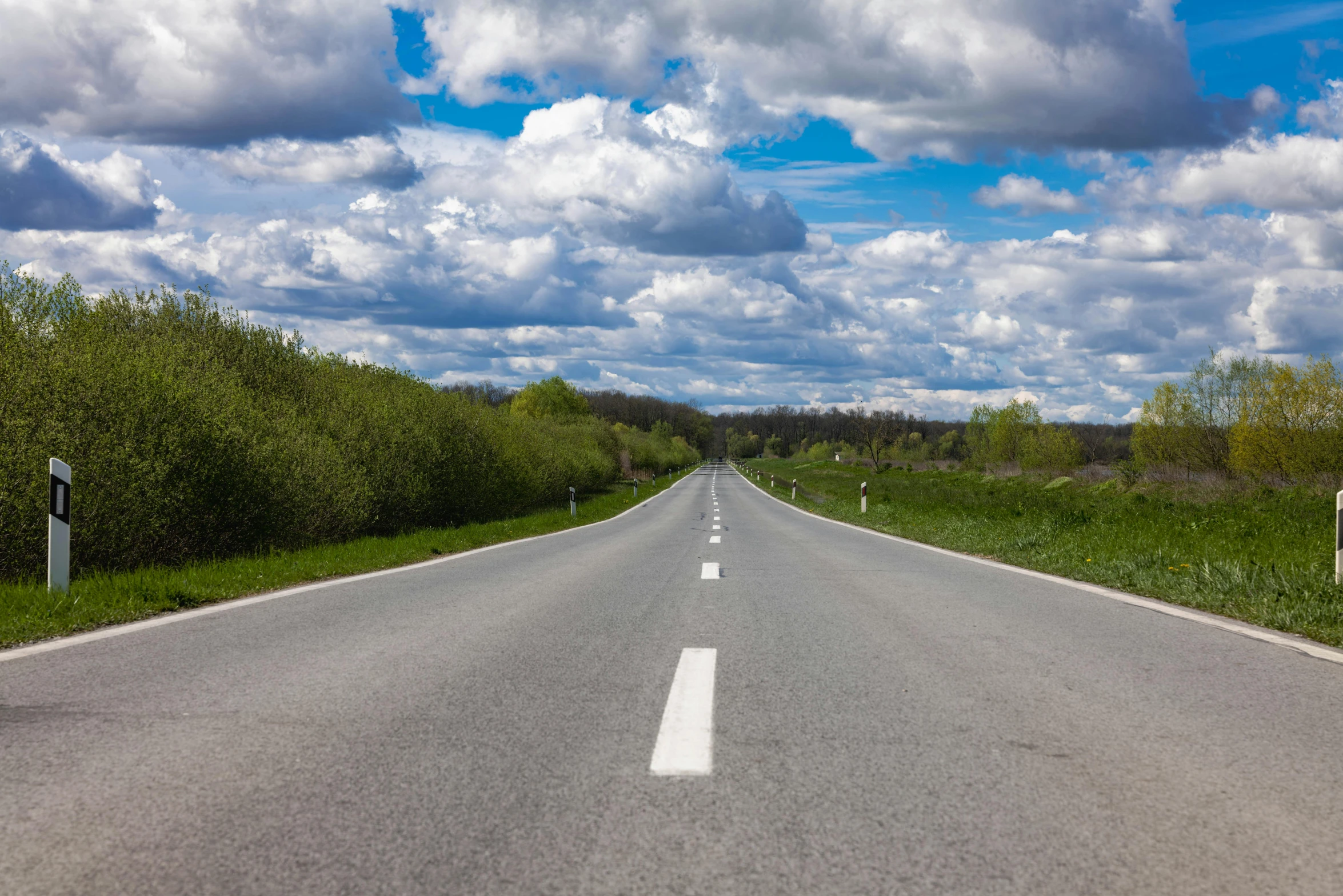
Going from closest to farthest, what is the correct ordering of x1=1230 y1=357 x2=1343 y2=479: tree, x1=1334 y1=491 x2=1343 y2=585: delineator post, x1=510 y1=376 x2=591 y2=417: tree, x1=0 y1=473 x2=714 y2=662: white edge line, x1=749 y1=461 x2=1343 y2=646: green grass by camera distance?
1. x1=0 y1=473 x2=714 y2=662: white edge line
2. x1=749 y1=461 x2=1343 y2=646: green grass
3. x1=1334 y1=491 x2=1343 y2=585: delineator post
4. x1=1230 y1=357 x2=1343 y2=479: tree
5. x1=510 y1=376 x2=591 y2=417: tree

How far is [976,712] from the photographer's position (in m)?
4.38

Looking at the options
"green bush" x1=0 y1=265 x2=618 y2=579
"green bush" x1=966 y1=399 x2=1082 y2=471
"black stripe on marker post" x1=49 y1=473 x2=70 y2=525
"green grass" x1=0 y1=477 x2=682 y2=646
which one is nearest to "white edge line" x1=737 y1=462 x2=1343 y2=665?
"green grass" x1=0 y1=477 x2=682 y2=646

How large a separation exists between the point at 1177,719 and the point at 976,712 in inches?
37.1

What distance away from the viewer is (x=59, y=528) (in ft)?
25.9

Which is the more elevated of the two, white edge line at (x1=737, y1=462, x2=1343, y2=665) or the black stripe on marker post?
the black stripe on marker post

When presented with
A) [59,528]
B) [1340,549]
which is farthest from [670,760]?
[1340,549]

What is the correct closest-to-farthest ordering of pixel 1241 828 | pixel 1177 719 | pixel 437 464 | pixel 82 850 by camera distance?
pixel 82 850, pixel 1241 828, pixel 1177 719, pixel 437 464

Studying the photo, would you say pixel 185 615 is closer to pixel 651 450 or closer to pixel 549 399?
pixel 549 399

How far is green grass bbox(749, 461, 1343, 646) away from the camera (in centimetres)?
806

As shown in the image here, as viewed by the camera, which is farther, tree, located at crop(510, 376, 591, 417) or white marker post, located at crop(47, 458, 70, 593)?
tree, located at crop(510, 376, 591, 417)

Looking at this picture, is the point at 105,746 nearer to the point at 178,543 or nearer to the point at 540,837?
the point at 540,837

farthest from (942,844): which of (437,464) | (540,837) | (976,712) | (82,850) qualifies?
(437,464)

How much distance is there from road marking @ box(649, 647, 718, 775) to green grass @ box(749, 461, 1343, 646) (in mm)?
4758

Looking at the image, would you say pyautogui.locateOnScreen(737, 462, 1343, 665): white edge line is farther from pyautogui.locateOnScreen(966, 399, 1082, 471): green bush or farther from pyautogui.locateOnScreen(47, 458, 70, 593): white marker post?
pyautogui.locateOnScreen(966, 399, 1082, 471): green bush
